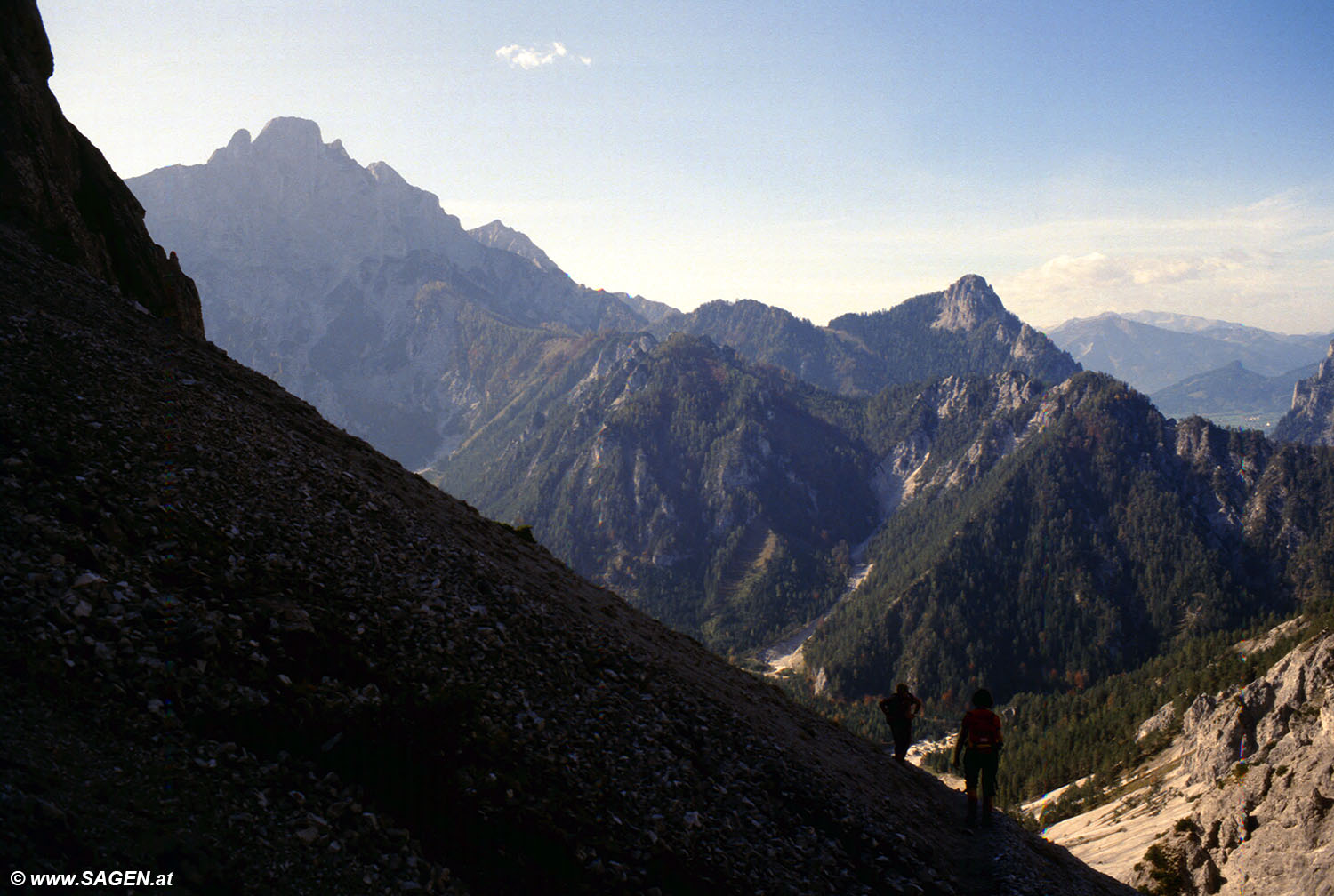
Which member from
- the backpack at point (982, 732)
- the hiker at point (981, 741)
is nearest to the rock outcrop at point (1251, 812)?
the hiker at point (981, 741)

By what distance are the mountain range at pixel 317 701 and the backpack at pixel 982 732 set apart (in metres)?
2.84

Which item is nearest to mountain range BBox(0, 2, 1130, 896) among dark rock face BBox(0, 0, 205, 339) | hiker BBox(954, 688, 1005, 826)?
dark rock face BBox(0, 0, 205, 339)

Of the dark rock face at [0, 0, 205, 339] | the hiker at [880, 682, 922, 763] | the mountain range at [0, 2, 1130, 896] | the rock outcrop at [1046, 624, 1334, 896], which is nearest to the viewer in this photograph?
the mountain range at [0, 2, 1130, 896]

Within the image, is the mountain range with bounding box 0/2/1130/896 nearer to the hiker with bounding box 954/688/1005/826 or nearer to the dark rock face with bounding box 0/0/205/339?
the dark rock face with bounding box 0/0/205/339

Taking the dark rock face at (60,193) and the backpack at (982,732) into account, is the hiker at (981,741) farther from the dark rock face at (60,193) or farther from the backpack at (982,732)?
the dark rock face at (60,193)

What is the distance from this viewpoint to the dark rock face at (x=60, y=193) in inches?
1037

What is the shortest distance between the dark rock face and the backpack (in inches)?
1413

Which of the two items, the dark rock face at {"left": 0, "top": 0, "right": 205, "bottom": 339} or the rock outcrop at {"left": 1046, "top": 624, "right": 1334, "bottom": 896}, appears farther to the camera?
the rock outcrop at {"left": 1046, "top": 624, "right": 1334, "bottom": 896}

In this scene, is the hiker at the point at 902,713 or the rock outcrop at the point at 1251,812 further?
the rock outcrop at the point at 1251,812

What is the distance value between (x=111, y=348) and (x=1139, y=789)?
142484 mm

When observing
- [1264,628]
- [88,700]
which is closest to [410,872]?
[88,700]

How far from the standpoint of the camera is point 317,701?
452 inches

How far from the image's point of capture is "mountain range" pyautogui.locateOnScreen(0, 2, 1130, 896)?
28.7 feet

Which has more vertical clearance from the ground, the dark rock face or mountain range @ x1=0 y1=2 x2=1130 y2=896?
the dark rock face
